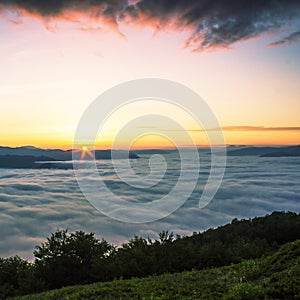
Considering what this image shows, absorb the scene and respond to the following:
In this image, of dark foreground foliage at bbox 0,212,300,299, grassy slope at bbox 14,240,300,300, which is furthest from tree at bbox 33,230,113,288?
grassy slope at bbox 14,240,300,300

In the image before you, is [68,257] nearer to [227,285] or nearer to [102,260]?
[102,260]

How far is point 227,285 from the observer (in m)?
11.8

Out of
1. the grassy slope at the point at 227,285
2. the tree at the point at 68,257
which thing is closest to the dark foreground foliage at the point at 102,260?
the tree at the point at 68,257

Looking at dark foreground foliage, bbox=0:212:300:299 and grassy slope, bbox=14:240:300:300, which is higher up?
grassy slope, bbox=14:240:300:300

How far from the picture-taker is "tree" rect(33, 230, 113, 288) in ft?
72.3

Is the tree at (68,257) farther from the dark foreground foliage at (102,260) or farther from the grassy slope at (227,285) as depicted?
the grassy slope at (227,285)

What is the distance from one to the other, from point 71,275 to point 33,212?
119086 mm

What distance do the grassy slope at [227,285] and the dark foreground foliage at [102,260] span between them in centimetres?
457

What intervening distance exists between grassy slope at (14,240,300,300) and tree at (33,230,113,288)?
876cm

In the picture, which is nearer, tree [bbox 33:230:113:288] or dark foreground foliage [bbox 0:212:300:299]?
dark foreground foliage [bbox 0:212:300:299]

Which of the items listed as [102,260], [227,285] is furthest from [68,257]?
[227,285]

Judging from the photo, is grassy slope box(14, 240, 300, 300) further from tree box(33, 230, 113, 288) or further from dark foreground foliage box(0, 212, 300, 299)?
tree box(33, 230, 113, 288)

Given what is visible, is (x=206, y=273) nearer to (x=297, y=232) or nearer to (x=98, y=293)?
(x=98, y=293)

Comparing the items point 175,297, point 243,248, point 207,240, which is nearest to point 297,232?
point 207,240
